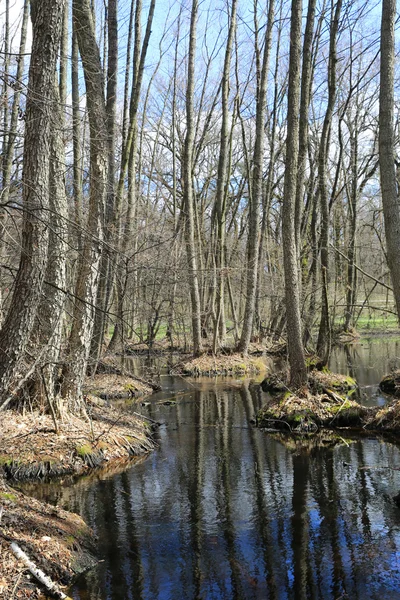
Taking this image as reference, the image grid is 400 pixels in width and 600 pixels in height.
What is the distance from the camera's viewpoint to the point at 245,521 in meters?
6.79

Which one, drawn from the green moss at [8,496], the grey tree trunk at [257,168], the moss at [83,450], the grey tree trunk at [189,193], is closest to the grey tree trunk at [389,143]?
the moss at [83,450]

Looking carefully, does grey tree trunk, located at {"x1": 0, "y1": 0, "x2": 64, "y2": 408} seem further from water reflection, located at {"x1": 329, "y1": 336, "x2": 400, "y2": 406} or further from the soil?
the soil

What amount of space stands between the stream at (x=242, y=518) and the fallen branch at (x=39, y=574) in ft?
0.78

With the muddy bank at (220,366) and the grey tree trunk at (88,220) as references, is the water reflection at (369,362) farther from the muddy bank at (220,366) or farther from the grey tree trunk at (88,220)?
the grey tree trunk at (88,220)

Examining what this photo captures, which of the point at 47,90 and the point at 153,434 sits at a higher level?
the point at 47,90

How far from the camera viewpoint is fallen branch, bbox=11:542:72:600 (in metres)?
4.85

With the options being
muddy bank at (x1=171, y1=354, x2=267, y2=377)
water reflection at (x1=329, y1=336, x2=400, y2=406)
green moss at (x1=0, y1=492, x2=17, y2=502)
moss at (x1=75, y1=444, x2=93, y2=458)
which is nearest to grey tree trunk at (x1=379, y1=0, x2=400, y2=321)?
water reflection at (x1=329, y1=336, x2=400, y2=406)

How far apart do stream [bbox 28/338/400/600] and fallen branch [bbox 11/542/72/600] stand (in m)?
0.24

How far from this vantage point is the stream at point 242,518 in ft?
17.4

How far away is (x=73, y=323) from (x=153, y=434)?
8.70 ft

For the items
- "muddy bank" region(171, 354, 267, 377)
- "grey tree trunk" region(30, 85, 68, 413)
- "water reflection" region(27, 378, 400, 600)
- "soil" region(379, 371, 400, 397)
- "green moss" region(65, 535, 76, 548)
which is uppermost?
"grey tree trunk" region(30, 85, 68, 413)

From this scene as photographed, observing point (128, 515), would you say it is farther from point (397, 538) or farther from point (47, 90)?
point (47, 90)

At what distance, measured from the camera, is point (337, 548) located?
19.6 feet

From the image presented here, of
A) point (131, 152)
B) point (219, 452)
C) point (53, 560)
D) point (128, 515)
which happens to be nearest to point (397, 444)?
point (219, 452)
